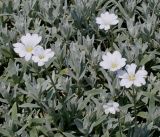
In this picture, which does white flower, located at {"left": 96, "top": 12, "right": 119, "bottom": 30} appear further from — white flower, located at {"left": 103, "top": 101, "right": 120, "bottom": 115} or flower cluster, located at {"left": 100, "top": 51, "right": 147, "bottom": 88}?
white flower, located at {"left": 103, "top": 101, "right": 120, "bottom": 115}

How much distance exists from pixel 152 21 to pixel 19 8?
4.03 feet

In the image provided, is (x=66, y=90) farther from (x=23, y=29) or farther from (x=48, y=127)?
(x=23, y=29)

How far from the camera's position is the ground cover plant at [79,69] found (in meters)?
2.53

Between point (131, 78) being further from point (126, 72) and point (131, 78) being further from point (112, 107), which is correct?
point (112, 107)

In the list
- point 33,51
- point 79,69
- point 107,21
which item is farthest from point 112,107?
point 107,21

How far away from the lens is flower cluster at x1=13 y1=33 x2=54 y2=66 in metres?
2.28

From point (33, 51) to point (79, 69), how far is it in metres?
0.62

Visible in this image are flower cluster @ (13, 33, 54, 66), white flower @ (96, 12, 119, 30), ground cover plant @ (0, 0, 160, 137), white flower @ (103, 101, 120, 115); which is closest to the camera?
white flower @ (103, 101, 120, 115)

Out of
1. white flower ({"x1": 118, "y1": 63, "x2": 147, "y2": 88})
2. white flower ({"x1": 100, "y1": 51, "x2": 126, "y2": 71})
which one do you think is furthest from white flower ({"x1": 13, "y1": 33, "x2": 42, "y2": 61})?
white flower ({"x1": 118, "y1": 63, "x2": 147, "y2": 88})

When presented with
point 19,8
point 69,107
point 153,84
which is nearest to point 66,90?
point 69,107

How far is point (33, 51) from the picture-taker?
2.32 metres

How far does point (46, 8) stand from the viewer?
11.2ft

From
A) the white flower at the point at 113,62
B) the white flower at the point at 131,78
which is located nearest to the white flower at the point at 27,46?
the white flower at the point at 113,62

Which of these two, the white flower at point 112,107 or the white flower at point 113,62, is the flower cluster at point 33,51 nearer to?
the white flower at point 113,62
